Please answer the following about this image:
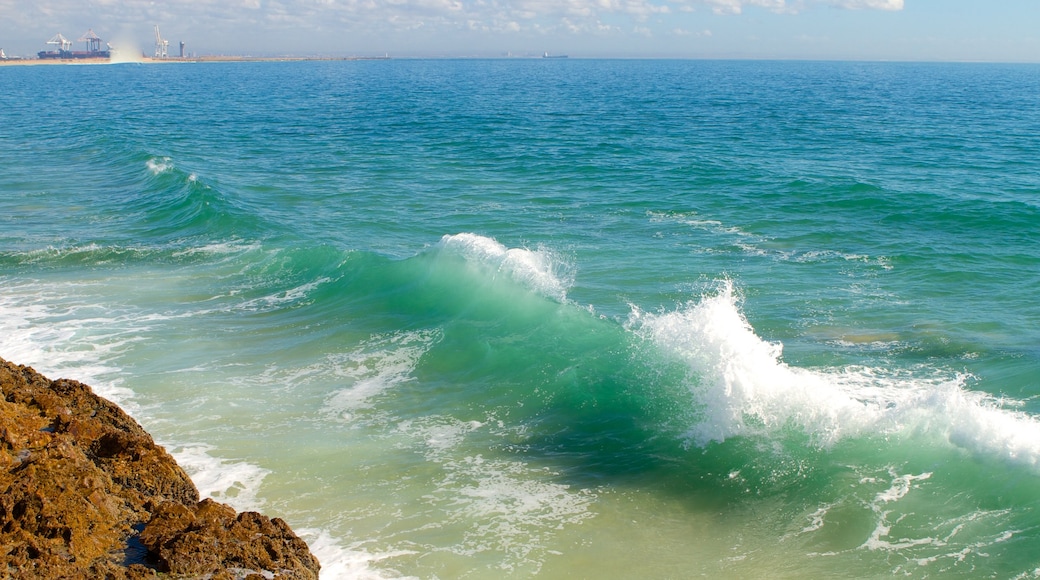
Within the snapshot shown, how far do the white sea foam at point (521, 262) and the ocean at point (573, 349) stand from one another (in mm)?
112

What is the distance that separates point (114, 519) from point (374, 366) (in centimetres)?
675

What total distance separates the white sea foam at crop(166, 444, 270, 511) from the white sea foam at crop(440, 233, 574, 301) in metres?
7.86

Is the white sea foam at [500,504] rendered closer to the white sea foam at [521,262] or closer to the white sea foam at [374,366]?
the white sea foam at [374,366]

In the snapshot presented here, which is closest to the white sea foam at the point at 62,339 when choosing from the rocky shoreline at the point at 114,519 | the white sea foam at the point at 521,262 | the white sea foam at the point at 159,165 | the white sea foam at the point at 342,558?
the rocky shoreline at the point at 114,519

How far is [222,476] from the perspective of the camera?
10.8m

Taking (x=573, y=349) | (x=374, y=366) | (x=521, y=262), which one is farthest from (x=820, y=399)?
(x=521, y=262)

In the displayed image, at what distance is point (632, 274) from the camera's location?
19453 mm

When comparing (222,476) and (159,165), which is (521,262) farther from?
(159,165)

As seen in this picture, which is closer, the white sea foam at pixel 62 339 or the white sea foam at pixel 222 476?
the white sea foam at pixel 222 476

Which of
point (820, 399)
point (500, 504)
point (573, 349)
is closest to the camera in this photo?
point (500, 504)

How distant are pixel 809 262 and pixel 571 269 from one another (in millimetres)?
5587

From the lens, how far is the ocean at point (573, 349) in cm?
988

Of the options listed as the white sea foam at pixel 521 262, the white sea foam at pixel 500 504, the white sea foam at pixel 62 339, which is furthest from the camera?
the white sea foam at pixel 521 262

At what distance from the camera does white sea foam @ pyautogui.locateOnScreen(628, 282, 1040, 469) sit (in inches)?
448
